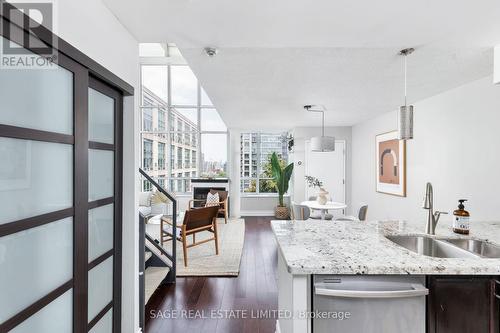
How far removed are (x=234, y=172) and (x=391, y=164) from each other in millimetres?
3803

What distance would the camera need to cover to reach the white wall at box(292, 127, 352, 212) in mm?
6367

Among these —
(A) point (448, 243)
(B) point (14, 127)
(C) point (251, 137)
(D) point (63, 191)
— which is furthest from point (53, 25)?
(C) point (251, 137)

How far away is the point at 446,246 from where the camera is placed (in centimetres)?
186

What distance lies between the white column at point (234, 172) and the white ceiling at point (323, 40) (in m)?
3.44

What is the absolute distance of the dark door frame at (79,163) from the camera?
3.32ft

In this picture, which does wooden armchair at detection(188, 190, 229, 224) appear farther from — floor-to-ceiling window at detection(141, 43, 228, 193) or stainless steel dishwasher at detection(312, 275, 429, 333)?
stainless steel dishwasher at detection(312, 275, 429, 333)

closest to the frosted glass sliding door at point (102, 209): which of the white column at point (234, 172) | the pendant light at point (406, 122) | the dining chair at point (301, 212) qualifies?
the pendant light at point (406, 122)

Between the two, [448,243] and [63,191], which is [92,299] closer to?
[63,191]

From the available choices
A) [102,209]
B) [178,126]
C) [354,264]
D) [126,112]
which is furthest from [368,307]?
[178,126]

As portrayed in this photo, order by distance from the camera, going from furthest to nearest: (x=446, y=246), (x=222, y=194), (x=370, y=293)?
(x=222, y=194) < (x=446, y=246) < (x=370, y=293)

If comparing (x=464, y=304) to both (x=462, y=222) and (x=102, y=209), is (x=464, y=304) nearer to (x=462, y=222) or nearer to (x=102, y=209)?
(x=462, y=222)

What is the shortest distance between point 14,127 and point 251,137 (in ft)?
22.6

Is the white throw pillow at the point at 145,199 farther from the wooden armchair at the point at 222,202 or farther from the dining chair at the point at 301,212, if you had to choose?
the dining chair at the point at 301,212

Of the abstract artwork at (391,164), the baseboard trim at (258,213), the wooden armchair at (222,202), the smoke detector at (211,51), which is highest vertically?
the smoke detector at (211,51)
